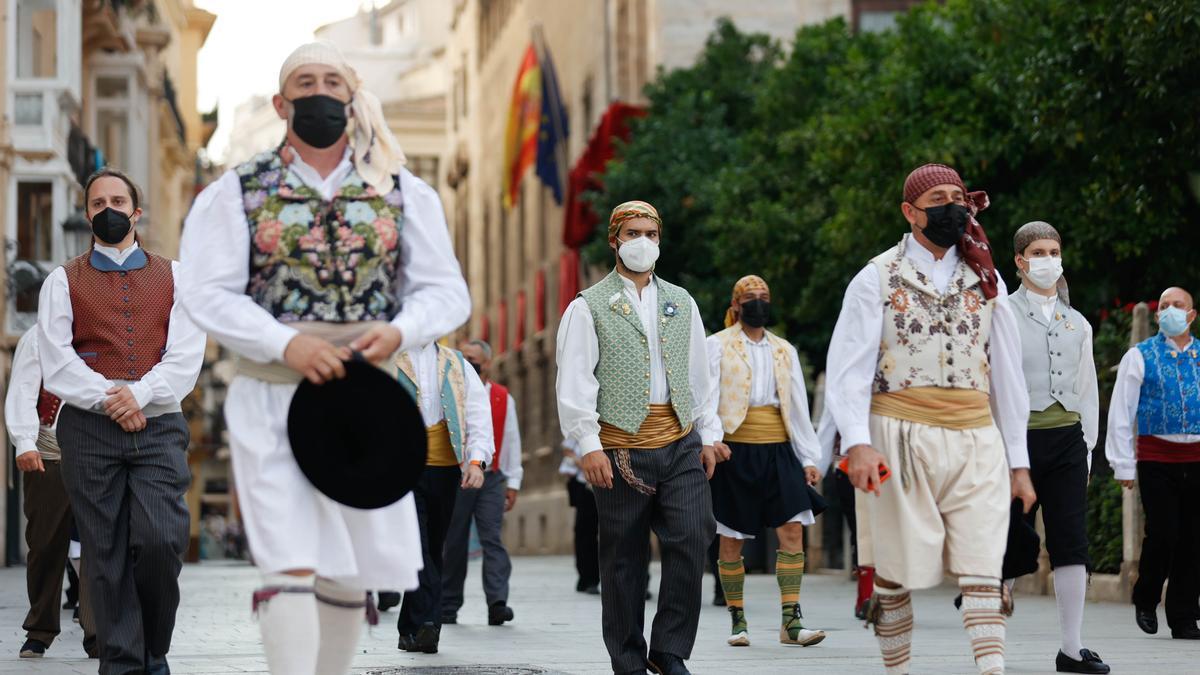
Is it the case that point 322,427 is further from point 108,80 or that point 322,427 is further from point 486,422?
point 108,80

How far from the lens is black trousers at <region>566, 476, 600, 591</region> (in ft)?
63.7

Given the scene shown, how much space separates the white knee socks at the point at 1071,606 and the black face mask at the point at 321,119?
4.94 m

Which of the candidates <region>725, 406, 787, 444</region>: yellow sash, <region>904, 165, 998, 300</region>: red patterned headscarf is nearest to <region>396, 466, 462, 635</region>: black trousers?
<region>725, 406, 787, 444</region>: yellow sash

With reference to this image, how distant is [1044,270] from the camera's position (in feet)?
33.2

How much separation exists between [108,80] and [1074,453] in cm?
3596

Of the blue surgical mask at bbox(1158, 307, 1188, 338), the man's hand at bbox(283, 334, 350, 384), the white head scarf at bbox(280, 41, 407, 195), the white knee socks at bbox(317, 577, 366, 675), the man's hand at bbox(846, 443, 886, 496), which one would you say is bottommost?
the white knee socks at bbox(317, 577, 366, 675)

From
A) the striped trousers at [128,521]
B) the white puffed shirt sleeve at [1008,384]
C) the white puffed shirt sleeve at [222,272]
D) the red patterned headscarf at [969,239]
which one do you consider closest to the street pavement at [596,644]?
the striped trousers at [128,521]

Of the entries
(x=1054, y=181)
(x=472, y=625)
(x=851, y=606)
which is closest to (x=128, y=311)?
(x=472, y=625)

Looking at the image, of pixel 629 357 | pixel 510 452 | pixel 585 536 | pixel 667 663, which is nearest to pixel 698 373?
pixel 629 357

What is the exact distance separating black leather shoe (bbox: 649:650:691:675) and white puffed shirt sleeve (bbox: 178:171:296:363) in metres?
3.27

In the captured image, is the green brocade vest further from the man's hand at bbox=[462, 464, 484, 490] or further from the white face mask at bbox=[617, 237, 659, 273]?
the man's hand at bbox=[462, 464, 484, 490]

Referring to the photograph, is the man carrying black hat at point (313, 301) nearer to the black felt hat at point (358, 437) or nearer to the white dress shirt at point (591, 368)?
the black felt hat at point (358, 437)

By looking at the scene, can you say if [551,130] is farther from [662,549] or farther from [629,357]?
[662,549]

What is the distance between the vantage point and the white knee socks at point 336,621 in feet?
20.4
